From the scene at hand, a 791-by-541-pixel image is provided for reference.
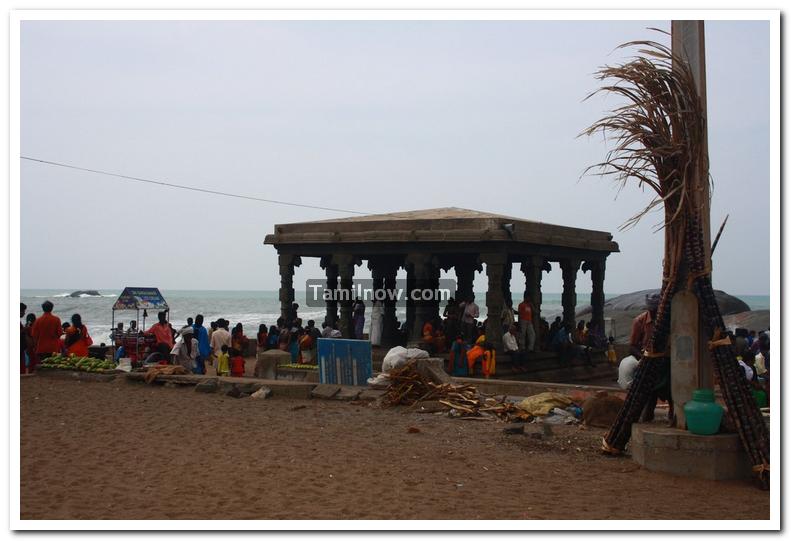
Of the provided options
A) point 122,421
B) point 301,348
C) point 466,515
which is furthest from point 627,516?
point 301,348

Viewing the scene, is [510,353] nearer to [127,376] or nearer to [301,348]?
[301,348]

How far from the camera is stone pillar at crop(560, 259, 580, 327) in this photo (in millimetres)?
21531

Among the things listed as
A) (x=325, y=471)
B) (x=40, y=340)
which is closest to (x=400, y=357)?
→ (x=325, y=471)

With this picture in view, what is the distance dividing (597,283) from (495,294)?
20.1 ft

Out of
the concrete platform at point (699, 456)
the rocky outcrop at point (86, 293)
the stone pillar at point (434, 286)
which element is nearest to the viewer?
the concrete platform at point (699, 456)

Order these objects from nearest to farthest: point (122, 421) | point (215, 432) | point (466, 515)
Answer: point (466, 515) < point (215, 432) < point (122, 421)

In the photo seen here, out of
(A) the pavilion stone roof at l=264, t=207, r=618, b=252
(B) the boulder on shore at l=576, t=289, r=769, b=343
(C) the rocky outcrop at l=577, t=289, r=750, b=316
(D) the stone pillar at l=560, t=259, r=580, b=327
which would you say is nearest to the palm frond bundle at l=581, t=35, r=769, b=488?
(A) the pavilion stone roof at l=264, t=207, r=618, b=252

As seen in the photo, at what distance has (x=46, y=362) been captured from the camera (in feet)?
51.1

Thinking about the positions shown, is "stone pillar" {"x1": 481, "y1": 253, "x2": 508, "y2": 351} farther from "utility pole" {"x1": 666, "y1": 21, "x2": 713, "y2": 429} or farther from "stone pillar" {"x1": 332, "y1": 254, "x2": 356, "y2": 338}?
"utility pole" {"x1": 666, "y1": 21, "x2": 713, "y2": 429}

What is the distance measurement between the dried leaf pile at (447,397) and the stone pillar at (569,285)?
9219 mm

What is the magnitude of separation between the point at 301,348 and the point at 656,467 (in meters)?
10.6

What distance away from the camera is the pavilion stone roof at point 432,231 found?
18.0m

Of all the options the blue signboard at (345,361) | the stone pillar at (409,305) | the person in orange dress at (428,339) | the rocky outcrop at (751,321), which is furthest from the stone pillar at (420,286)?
the rocky outcrop at (751,321)

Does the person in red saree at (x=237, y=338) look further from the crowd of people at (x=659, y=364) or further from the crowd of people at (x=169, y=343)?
the crowd of people at (x=659, y=364)
